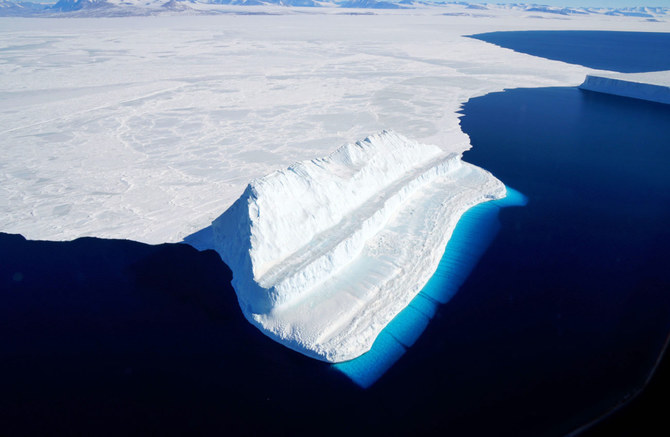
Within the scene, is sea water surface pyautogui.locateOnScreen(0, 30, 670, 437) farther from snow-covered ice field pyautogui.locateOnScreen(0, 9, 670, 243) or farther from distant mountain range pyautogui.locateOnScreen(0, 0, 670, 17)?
distant mountain range pyautogui.locateOnScreen(0, 0, 670, 17)

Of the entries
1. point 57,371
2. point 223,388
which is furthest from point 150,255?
point 223,388

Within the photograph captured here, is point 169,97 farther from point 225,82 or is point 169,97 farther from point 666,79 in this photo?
point 666,79

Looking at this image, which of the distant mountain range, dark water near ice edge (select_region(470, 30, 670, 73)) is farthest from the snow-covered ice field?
the distant mountain range

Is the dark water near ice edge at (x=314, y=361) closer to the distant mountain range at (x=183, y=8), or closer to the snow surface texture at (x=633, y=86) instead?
the snow surface texture at (x=633, y=86)

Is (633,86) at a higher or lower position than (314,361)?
higher

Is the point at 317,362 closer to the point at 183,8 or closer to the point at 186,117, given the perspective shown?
the point at 186,117

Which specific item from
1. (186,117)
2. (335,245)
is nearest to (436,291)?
(335,245)
